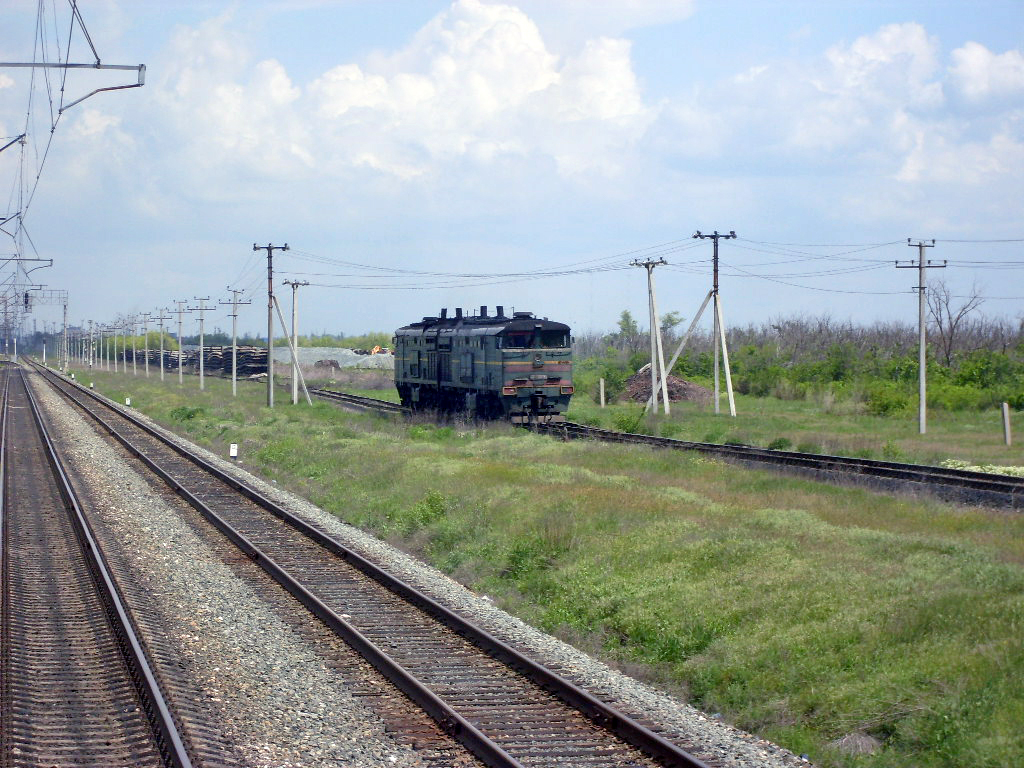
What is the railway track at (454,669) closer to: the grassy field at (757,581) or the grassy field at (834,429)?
the grassy field at (757,581)

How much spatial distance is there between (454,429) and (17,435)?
15.2 m

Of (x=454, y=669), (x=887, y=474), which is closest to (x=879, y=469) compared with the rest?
(x=887, y=474)

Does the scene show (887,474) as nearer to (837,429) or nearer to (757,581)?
(757,581)

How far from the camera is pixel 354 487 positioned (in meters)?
22.2

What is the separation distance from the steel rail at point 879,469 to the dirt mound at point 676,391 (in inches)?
908

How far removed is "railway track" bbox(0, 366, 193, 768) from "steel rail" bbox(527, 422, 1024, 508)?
15.4 m

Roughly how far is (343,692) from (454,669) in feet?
3.92

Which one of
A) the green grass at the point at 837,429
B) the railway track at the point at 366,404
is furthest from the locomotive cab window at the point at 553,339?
the railway track at the point at 366,404

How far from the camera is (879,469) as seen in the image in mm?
23797

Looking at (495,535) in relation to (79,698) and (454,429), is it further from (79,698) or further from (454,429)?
(454,429)

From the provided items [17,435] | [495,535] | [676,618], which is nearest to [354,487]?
[495,535]

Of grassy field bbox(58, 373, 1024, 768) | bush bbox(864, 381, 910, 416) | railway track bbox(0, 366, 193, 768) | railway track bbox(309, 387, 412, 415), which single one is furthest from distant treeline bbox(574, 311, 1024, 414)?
railway track bbox(0, 366, 193, 768)

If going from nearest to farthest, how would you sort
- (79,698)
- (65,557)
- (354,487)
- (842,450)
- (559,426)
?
(79,698), (65,557), (354,487), (842,450), (559,426)

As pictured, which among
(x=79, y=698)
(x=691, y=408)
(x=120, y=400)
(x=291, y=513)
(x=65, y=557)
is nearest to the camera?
(x=79, y=698)
